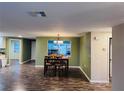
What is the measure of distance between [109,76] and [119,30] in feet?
10.4

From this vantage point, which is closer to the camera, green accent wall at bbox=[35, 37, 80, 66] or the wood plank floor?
the wood plank floor

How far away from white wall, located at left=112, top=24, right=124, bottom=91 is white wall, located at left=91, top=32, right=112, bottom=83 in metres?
1.85

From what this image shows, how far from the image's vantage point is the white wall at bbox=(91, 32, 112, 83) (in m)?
6.85

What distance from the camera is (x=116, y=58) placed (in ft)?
15.8

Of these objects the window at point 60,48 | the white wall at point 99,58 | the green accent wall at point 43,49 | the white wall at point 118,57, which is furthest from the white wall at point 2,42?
the white wall at point 118,57

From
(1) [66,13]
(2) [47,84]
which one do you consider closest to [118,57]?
(1) [66,13]

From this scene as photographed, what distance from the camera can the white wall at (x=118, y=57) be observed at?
14.1 feet

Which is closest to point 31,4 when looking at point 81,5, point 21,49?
point 81,5

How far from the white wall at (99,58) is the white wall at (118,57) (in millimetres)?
1853

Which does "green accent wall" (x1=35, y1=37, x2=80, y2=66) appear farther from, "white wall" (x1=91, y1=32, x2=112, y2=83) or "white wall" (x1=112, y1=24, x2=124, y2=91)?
"white wall" (x1=112, y1=24, x2=124, y2=91)

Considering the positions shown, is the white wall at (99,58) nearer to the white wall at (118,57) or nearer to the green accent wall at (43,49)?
the white wall at (118,57)

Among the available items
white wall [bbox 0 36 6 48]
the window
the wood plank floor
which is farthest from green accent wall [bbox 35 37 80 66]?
the wood plank floor

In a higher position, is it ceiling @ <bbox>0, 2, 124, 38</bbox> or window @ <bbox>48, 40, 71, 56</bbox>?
ceiling @ <bbox>0, 2, 124, 38</bbox>

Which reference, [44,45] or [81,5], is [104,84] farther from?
[44,45]
